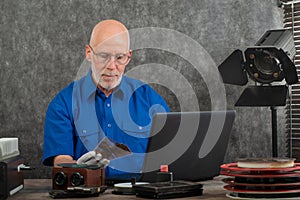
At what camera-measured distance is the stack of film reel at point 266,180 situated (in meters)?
2.08

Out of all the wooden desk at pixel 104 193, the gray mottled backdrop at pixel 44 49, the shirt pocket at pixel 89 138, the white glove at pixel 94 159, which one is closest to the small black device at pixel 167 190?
the wooden desk at pixel 104 193

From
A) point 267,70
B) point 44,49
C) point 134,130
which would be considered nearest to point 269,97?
point 267,70

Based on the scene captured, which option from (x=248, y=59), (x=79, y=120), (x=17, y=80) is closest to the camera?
(x=248, y=59)

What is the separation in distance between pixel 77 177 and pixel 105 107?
132 centimetres

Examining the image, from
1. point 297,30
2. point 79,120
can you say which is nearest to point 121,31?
point 79,120

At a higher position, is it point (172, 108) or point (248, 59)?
point (248, 59)

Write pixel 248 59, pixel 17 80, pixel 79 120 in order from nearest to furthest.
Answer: pixel 248 59 < pixel 79 120 < pixel 17 80

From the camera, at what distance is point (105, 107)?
3639mm

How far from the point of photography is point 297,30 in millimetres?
3904

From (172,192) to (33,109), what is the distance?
1.88m

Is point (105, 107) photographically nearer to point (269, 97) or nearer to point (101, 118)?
point (101, 118)

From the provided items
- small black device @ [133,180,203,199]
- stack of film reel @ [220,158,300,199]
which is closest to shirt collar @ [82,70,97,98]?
small black device @ [133,180,203,199]

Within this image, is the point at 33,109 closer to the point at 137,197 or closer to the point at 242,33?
the point at 242,33

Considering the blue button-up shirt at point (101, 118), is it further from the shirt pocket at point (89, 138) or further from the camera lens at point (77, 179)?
the camera lens at point (77, 179)
